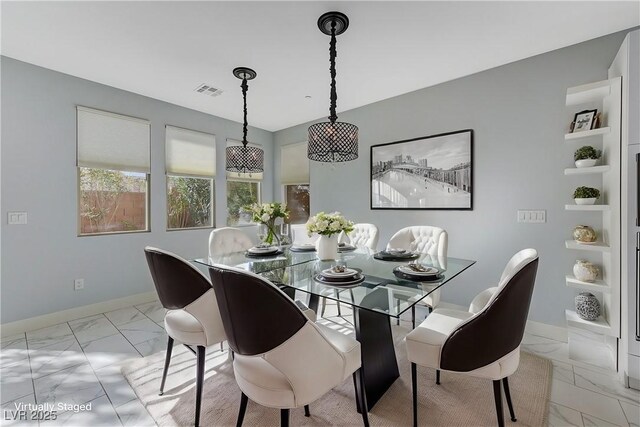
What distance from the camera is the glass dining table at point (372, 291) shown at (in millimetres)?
1453

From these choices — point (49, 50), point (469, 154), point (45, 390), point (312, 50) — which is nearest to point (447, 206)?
point (469, 154)

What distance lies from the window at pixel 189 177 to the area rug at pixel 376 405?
220cm

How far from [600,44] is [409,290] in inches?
108

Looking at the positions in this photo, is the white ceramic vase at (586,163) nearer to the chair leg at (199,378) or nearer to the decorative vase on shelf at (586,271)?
the decorative vase on shelf at (586,271)

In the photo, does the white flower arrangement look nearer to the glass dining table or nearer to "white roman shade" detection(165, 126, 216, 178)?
the glass dining table

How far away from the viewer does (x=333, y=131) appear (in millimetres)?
2037

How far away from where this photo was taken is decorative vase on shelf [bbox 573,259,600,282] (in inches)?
87.1

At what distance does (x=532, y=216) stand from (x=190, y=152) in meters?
4.19

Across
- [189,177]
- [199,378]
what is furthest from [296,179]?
[199,378]

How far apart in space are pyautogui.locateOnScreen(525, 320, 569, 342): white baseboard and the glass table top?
4.24ft

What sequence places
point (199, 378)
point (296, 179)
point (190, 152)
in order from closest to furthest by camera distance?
point (199, 378) < point (190, 152) < point (296, 179)

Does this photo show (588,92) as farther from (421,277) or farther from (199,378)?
(199,378)

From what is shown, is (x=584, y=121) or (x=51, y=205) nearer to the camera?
(x=584, y=121)

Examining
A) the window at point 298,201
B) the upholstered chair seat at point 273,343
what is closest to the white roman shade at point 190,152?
the window at point 298,201
